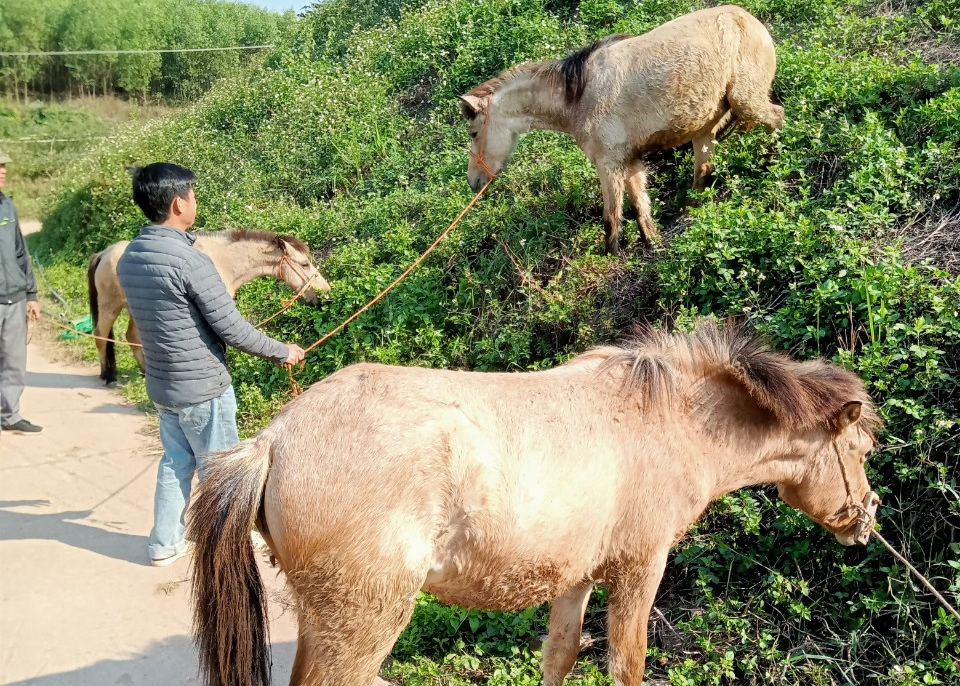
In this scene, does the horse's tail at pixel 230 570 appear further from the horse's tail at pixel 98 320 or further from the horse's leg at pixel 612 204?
the horse's tail at pixel 98 320

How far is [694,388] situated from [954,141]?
3.19m

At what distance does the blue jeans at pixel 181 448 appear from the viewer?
4293 millimetres

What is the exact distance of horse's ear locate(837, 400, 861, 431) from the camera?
10.2 feet

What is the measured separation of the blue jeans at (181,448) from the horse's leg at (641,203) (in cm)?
329

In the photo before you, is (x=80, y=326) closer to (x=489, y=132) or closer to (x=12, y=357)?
(x=12, y=357)

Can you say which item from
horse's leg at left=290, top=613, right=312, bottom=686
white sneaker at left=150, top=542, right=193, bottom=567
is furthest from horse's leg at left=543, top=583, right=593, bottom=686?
white sneaker at left=150, top=542, right=193, bottom=567

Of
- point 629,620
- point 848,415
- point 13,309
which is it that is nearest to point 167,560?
point 629,620

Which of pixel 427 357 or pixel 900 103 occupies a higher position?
pixel 900 103

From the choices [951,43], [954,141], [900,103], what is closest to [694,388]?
[954,141]

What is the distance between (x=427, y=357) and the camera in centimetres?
626

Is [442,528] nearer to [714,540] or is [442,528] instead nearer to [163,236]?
[714,540]

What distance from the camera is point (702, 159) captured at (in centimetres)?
580

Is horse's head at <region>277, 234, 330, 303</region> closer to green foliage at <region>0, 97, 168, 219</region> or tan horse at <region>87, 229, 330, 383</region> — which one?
tan horse at <region>87, 229, 330, 383</region>

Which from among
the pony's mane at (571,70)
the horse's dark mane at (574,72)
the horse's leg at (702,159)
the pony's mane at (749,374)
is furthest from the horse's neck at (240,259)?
the pony's mane at (749,374)
